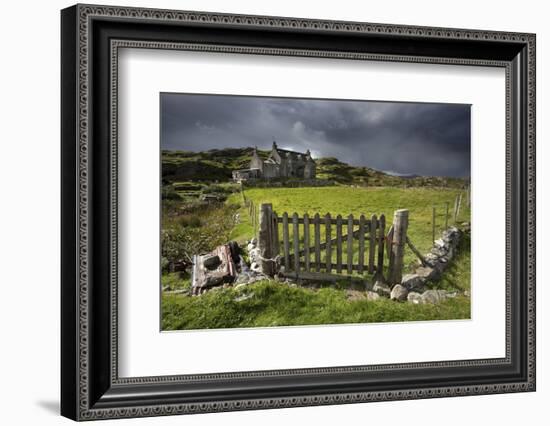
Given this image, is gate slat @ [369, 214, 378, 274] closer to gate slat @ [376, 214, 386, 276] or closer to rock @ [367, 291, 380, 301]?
gate slat @ [376, 214, 386, 276]

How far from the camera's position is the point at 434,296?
5.32 metres

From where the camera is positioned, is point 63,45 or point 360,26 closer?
point 63,45

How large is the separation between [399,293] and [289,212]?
95cm

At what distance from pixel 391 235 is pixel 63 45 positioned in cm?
248

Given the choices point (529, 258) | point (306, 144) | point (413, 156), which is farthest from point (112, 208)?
point (529, 258)

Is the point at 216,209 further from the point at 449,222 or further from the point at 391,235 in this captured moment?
the point at 449,222

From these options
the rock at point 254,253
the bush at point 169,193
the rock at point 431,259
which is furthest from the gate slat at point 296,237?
the rock at point 431,259

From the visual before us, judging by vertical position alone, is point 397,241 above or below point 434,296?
above

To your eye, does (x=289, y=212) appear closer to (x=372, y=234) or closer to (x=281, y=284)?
(x=281, y=284)

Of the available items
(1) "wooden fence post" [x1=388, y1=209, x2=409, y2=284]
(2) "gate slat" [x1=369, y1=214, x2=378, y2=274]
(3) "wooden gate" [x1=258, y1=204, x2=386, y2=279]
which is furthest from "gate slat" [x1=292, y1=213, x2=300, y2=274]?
(1) "wooden fence post" [x1=388, y1=209, x2=409, y2=284]

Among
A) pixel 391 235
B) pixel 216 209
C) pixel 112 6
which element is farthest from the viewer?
pixel 391 235

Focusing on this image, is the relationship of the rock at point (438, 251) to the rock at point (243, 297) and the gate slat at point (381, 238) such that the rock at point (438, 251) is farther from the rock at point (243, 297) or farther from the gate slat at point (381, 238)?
the rock at point (243, 297)

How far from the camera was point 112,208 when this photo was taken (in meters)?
4.63

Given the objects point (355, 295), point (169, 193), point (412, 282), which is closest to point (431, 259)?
point (412, 282)
